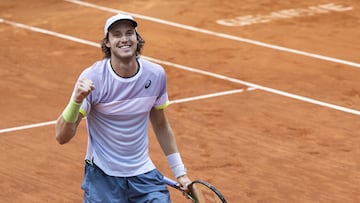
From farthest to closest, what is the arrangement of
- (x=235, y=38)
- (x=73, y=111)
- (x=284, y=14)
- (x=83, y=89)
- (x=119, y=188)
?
(x=284, y=14) → (x=235, y=38) → (x=119, y=188) → (x=73, y=111) → (x=83, y=89)

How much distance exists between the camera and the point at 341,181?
32.5 feet

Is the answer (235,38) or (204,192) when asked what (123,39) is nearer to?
(204,192)

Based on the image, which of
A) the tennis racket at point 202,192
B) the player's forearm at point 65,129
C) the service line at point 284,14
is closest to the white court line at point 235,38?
the service line at point 284,14

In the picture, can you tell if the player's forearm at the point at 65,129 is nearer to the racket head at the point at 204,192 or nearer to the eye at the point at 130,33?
the eye at the point at 130,33

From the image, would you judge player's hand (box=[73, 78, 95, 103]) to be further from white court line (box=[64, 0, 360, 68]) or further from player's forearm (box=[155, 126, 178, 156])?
white court line (box=[64, 0, 360, 68])

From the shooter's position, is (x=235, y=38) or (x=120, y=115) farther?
(x=235, y=38)

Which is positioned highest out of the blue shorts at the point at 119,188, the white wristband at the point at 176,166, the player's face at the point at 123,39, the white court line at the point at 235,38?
the player's face at the point at 123,39

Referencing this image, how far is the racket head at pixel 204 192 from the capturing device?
6192 millimetres

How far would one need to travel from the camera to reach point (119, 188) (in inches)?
257

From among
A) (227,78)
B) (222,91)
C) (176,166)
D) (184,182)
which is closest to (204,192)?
(184,182)

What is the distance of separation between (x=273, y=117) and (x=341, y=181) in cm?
224

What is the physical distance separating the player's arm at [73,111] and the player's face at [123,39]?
45cm

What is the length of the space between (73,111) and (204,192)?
42.3 inches

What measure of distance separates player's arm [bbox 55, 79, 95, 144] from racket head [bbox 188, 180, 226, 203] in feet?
3.08
